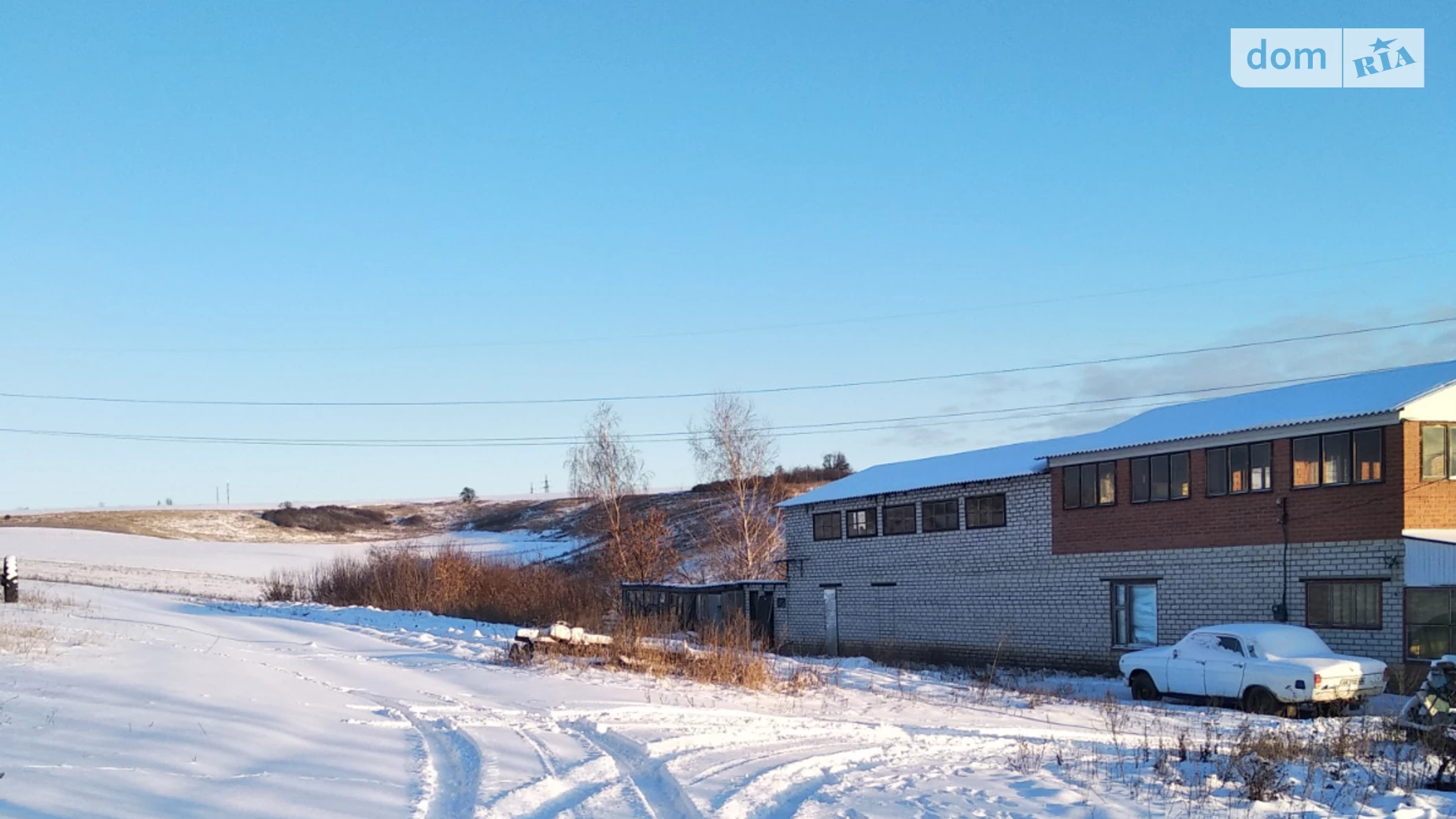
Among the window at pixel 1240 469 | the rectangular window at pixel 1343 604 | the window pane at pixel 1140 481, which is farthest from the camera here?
the window pane at pixel 1140 481

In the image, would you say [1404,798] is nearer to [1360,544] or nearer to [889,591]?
[1360,544]

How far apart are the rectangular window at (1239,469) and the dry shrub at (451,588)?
17.4 m

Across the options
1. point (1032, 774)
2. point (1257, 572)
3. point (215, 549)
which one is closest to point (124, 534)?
point (215, 549)

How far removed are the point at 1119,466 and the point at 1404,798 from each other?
64.8ft

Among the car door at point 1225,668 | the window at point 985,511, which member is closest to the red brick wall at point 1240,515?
the window at point 985,511

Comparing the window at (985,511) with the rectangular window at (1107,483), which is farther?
the window at (985,511)

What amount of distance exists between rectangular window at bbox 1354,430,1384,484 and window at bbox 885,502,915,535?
14.4m

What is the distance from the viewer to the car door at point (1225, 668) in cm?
1991

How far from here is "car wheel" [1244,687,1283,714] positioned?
62.9ft

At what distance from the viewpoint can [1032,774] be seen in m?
10.1

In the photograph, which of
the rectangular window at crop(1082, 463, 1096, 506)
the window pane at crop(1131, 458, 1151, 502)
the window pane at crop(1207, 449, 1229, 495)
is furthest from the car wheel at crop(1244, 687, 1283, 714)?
the rectangular window at crop(1082, 463, 1096, 506)

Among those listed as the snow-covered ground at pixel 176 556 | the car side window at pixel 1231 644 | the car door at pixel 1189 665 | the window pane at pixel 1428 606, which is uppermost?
the window pane at pixel 1428 606

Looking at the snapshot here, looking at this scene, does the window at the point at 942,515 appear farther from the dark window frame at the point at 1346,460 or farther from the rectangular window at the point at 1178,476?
the dark window frame at the point at 1346,460

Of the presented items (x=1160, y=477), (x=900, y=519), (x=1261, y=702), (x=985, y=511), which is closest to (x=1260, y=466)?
(x=1160, y=477)
